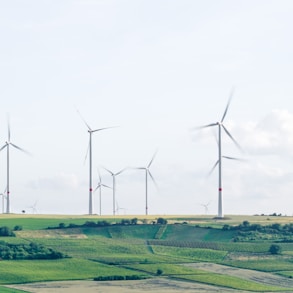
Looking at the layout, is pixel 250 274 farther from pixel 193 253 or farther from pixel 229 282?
pixel 193 253

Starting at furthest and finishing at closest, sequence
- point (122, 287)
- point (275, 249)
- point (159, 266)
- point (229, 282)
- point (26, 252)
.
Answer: point (275, 249), point (26, 252), point (159, 266), point (229, 282), point (122, 287)

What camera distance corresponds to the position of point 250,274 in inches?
6403

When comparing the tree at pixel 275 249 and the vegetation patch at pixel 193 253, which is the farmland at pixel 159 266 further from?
the tree at pixel 275 249

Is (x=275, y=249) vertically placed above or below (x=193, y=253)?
above

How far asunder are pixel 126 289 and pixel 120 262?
30684 mm

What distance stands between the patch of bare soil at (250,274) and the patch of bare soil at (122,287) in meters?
14.5

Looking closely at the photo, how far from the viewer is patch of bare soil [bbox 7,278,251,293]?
13712 cm

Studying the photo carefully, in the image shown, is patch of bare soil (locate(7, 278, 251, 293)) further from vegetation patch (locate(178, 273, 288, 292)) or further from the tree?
the tree

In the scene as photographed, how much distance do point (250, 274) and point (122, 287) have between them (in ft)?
103

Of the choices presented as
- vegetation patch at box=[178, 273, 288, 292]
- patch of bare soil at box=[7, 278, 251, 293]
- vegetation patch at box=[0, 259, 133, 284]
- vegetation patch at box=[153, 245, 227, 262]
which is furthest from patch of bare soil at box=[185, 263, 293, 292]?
vegetation patch at box=[0, 259, 133, 284]

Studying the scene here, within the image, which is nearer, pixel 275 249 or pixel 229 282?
pixel 229 282

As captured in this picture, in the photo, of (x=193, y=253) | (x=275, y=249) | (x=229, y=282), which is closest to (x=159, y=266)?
(x=229, y=282)

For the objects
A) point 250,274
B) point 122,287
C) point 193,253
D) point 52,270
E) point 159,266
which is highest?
point 193,253

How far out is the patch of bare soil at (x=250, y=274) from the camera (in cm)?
15412
